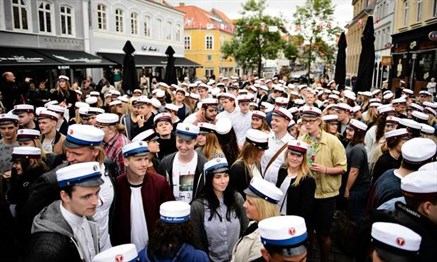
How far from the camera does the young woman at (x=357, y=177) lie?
5352 millimetres

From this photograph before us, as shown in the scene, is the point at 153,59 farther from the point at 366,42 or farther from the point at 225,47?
the point at 366,42

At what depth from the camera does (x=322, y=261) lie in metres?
4.96

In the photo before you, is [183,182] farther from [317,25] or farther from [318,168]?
[317,25]

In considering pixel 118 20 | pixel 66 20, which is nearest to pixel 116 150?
pixel 66 20

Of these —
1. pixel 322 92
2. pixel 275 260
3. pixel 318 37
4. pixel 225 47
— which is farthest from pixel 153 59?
pixel 275 260

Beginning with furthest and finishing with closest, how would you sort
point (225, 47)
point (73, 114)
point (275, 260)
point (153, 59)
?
point (225, 47) → point (153, 59) → point (73, 114) → point (275, 260)

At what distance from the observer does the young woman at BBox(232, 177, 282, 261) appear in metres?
2.78

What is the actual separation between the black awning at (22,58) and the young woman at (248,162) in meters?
15.4

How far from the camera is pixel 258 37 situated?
36844mm

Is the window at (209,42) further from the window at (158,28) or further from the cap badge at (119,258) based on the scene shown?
the cap badge at (119,258)

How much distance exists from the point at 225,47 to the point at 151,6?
10.1 meters

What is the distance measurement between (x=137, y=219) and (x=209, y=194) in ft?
2.66

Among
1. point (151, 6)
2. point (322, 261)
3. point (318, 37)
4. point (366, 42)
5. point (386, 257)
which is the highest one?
point (151, 6)

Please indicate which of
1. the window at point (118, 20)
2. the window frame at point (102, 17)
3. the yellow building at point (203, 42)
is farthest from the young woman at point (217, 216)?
the yellow building at point (203, 42)
